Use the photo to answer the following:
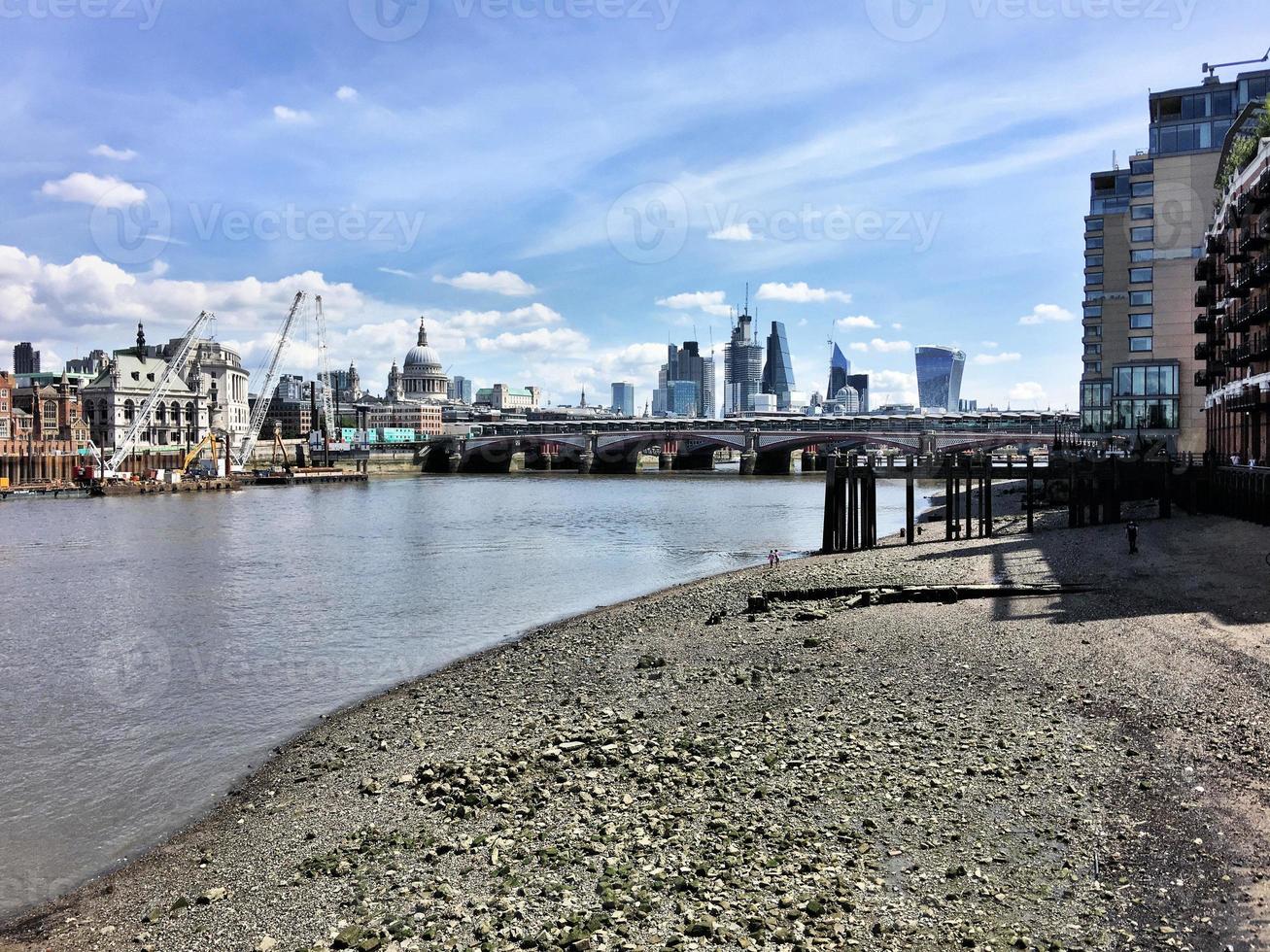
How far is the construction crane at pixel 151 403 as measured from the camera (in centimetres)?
13538

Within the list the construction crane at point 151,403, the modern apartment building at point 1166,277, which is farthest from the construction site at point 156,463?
the modern apartment building at point 1166,277

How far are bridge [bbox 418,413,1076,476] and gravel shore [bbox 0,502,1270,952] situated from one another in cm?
8233

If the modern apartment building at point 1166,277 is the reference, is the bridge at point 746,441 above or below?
below

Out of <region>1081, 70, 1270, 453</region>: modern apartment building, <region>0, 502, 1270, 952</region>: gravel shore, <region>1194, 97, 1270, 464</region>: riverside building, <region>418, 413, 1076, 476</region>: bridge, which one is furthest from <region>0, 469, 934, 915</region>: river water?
<region>418, 413, 1076, 476</region>: bridge

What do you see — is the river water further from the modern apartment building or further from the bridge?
the bridge

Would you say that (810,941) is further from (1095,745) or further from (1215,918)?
(1095,745)

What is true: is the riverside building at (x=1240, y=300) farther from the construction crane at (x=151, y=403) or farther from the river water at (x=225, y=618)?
the construction crane at (x=151, y=403)

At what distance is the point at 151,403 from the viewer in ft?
500

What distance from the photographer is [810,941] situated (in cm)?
789

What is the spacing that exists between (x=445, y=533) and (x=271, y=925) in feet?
152

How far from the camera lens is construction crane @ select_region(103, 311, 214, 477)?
13538 cm

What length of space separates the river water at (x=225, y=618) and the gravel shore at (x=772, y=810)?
5.32ft

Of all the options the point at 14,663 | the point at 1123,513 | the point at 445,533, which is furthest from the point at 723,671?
the point at 445,533

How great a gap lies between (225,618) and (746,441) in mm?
101171
